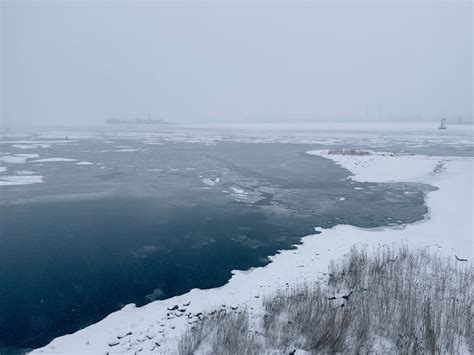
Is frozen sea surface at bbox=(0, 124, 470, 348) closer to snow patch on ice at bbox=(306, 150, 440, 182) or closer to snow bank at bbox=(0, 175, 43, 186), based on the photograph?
snow bank at bbox=(0, 175, 43, 186)

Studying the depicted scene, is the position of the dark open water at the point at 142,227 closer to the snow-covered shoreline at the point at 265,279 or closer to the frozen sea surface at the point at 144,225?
the frozen sea surface at the point at 144,225

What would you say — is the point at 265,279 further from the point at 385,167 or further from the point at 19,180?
the point at 385,167

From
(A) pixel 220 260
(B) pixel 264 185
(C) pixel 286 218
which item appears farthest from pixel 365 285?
(B) pixel 264 185

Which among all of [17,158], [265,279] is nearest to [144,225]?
[265,279]

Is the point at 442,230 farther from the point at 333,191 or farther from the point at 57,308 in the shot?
the point at 57,308

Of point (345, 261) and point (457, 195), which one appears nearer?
point (345, 261)

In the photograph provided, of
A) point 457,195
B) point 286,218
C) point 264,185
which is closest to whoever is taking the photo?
point 286,218
